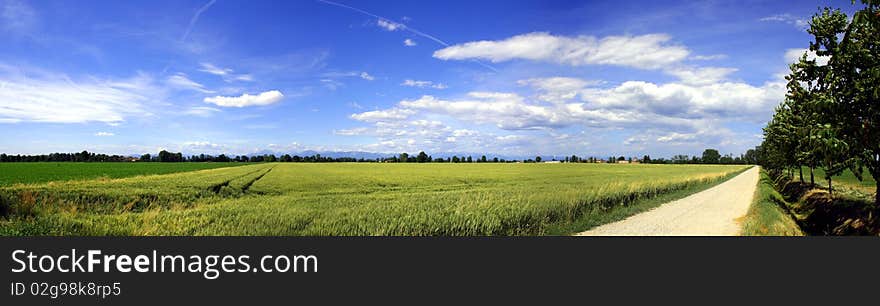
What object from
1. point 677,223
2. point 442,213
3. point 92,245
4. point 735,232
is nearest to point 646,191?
point 677,223

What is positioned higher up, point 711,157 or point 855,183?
point 711,157

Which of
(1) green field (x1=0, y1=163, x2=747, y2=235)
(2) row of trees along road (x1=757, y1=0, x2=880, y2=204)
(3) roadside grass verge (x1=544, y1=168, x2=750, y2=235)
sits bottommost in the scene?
(3) roadside grass verge (x1=544, y1=168, x2=750, y2=235)

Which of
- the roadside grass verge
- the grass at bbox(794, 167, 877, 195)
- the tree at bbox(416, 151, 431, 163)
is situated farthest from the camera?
the tree at bbox(416, 151, 431, 163)

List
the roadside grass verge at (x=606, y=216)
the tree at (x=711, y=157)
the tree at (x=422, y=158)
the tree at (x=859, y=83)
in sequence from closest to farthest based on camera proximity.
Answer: the tree at (x=859, y=83) → the roadside grass verge at (x=606, y=216) → the tree at (x=422, y=158) → the tree at (x=711, y=157)

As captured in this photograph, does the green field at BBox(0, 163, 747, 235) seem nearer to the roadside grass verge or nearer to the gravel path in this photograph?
the roadside grass verge

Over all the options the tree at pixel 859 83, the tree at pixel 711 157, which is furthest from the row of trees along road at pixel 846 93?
the tree at pixel 711 157

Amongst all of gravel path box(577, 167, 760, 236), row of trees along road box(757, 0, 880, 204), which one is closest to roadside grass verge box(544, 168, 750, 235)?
gravel path box(577, 167, 760, 236)

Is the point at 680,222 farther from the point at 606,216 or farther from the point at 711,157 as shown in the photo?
the point at 711,157

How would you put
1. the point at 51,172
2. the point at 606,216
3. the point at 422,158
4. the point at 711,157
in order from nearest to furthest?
the point at 606,216 → the point at 51,172 → the point at 422,158 → the point at 711,157

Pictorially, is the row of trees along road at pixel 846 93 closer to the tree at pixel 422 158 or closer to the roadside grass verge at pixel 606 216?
the roadside grass verge at pixel 606 216

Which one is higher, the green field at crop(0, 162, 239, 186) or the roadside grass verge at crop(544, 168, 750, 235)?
the green field at crop(0, 162, 239, 186)

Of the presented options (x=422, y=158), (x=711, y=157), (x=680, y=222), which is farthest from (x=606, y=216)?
(x=711, y=157)


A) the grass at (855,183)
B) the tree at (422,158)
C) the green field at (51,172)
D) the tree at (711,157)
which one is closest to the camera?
the green field at (51,172)

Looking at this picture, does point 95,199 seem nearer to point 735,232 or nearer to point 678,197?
point 735,232
